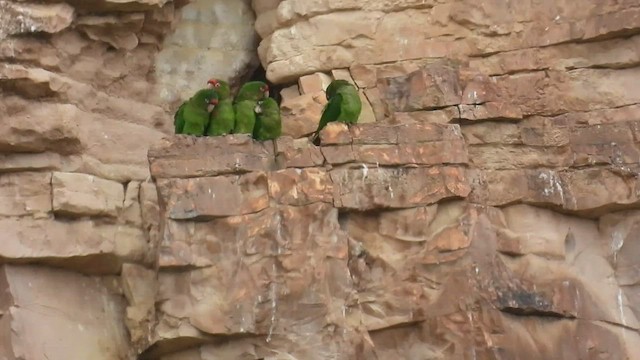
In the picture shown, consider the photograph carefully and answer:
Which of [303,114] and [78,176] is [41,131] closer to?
[78,176]

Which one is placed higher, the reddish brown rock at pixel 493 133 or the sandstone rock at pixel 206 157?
the reddish brown rock at pixel 493 133

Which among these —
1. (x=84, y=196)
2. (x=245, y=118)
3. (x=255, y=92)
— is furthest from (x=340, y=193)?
(x=84, y=196)

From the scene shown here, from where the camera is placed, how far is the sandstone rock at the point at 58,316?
5859mm

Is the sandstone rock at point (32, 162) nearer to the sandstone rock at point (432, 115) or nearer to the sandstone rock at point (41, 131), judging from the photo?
the sandstone rock at point (41, 131)

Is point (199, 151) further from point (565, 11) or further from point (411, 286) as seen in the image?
point (565, 11)

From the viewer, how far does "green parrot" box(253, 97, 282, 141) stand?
245 inches

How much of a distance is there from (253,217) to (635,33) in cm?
298

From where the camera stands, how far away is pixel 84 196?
6.27 metres

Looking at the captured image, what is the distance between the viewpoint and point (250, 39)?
300 inches

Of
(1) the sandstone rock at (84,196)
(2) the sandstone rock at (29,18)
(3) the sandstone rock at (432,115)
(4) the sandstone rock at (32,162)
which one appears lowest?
(1) the sandstone rock at (84,196)

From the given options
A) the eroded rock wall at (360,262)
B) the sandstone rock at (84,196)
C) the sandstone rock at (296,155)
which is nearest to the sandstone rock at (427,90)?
the eroded rock wall at (360,262)

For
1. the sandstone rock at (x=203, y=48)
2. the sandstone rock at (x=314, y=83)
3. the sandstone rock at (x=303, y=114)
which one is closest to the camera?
the sandstone rock at (x=303, y=114)

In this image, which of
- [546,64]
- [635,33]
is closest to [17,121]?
[546,64]

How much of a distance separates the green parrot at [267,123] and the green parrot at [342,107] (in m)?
0.27
